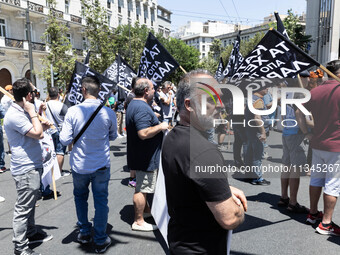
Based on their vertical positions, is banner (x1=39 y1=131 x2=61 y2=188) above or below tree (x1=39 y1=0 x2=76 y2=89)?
below

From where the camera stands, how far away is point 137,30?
129 feet

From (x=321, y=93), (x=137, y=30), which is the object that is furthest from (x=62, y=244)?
(x=137, y=30)

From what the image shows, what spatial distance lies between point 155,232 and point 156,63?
3425mm

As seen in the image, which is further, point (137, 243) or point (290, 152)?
point (290, 152)

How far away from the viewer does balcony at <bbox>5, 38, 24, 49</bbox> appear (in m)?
26.5

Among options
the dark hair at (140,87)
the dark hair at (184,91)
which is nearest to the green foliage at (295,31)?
the dark hair at (140,87)

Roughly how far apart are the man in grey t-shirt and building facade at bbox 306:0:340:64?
29.3 metres

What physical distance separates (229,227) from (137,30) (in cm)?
4027

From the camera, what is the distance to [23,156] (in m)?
3.27

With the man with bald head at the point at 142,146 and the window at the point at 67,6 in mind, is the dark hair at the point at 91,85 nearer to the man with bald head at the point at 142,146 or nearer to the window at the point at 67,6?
the man with bald head at the point at 142,146

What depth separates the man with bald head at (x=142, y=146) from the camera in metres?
3.73

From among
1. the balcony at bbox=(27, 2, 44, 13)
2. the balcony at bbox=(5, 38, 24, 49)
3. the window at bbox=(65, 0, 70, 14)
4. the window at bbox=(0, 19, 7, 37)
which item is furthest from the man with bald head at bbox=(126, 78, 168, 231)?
the window at bbox=(65, 0, 70, 14)

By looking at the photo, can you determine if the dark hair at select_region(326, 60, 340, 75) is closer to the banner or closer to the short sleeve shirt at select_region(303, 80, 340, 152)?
the short sleeve shirt at select_region(303, 80, 340, 152)

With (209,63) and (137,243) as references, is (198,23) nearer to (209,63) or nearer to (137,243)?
(209,63)
